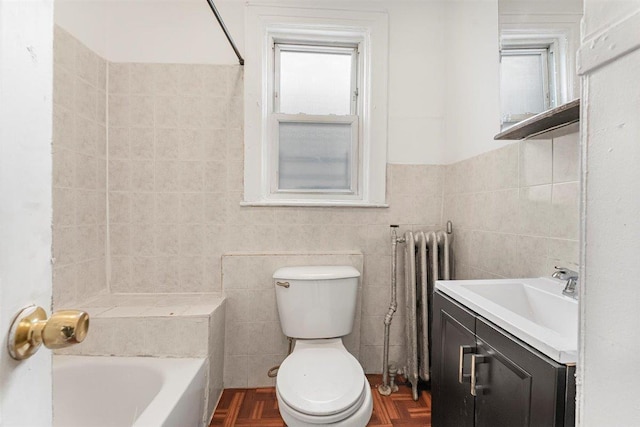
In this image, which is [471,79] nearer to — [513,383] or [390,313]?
[390,313]

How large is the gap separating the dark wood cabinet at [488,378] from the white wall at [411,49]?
2.97ft

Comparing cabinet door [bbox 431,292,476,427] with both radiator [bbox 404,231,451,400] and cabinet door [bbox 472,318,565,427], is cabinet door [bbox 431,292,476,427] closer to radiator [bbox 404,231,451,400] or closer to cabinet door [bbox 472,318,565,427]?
cabinet door [bbox 472,318,565,427]

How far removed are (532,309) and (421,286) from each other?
70cm

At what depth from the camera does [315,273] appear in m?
1.58

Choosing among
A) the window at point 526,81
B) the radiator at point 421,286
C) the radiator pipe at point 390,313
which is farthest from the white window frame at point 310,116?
the window at point 526,81

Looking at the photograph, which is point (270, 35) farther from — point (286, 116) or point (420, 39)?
point (420, 39)

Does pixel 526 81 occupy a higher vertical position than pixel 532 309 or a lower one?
higher

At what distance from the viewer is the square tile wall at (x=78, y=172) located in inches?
54.6

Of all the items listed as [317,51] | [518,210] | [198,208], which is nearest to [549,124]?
[518,210]

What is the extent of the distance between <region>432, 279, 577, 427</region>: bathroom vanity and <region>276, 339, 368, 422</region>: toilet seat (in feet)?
1.05

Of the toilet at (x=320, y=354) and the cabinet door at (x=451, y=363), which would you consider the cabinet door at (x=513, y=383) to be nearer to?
the cabinet door at (x=451, y=363)

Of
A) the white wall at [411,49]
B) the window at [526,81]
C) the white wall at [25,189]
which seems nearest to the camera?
the white wall at [25,189]

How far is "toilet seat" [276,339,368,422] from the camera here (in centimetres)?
109

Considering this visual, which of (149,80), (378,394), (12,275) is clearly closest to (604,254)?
(12,275)
